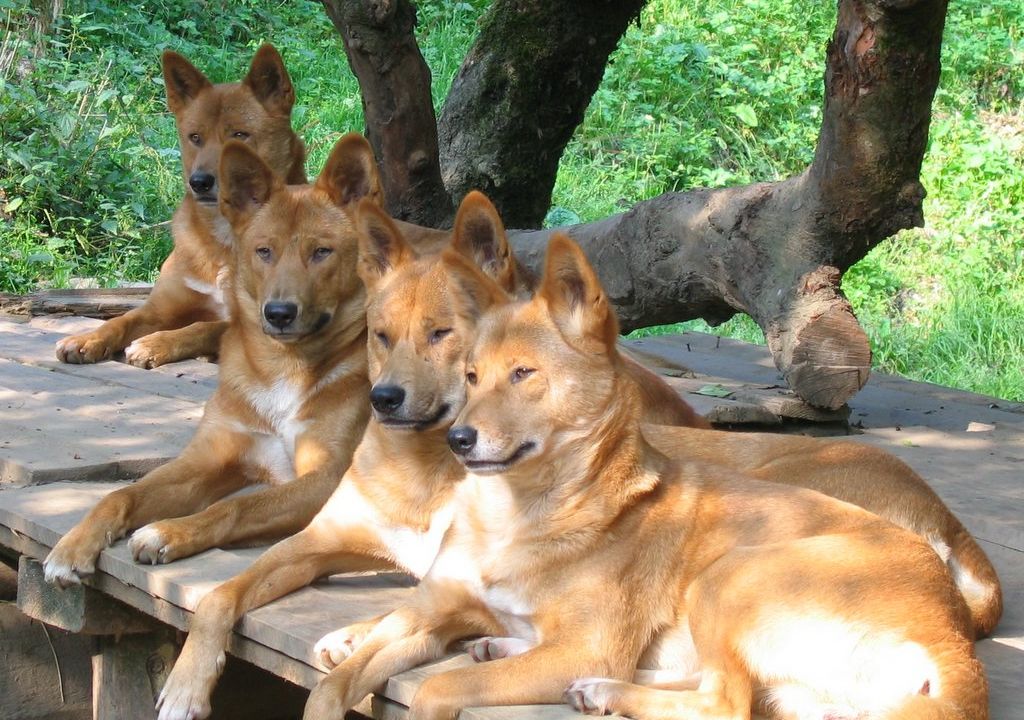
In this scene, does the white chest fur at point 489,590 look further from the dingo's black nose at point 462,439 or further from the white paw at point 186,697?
the white paw at point 186,697

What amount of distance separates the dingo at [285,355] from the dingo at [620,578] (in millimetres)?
1013

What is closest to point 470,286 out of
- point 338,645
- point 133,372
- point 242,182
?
point 338,645

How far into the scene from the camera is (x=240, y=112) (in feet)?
21.2

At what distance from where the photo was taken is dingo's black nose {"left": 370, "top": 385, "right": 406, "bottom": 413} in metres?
3.77

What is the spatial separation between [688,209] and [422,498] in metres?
2.71

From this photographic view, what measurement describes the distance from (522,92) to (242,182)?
319 cm

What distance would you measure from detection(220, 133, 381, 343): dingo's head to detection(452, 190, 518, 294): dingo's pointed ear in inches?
30.4

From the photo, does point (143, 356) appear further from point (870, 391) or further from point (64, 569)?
point (870, 391)

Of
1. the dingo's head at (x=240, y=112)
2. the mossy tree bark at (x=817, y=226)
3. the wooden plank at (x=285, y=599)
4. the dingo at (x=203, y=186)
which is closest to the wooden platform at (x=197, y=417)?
the wooden plank at (x=285, y=599)

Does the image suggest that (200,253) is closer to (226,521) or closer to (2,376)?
(2,376)

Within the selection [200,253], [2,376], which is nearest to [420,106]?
[200,253]

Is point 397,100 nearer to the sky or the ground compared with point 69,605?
nearer to the sky

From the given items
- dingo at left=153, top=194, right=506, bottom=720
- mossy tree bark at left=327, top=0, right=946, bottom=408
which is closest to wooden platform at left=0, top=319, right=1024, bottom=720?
dingo at left=153, top=194, right=506, bottom=720

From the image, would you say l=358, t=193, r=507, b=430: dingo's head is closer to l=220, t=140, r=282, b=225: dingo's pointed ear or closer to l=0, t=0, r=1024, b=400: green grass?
l=220, t=140, r=282, b=225: dingo's pointed ear
